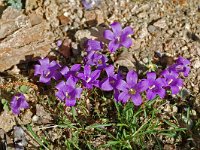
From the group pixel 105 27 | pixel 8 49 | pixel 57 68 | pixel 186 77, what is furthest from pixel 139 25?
pixel 8 49

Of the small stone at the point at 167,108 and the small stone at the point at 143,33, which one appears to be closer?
the small stone at the point at 167,108

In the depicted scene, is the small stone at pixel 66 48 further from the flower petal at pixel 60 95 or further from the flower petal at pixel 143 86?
the flower petal at pixel 143 86

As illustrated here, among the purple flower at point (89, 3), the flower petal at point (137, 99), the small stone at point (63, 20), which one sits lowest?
the flower petal at point (137, 99)

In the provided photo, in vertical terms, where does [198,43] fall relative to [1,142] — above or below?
above

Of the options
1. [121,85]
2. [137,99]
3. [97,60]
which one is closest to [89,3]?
[97,60]

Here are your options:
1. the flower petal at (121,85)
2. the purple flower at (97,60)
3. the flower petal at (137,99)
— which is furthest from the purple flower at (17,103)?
the flower petal at (137,99)

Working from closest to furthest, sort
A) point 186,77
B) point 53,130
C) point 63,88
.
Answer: point 63,88, point 53,130, point 186,77

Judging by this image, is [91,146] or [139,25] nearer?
[91,146]

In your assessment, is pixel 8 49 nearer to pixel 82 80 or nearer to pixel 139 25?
pixel 82 80

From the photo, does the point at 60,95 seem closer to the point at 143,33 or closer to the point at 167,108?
the point at 167,108
